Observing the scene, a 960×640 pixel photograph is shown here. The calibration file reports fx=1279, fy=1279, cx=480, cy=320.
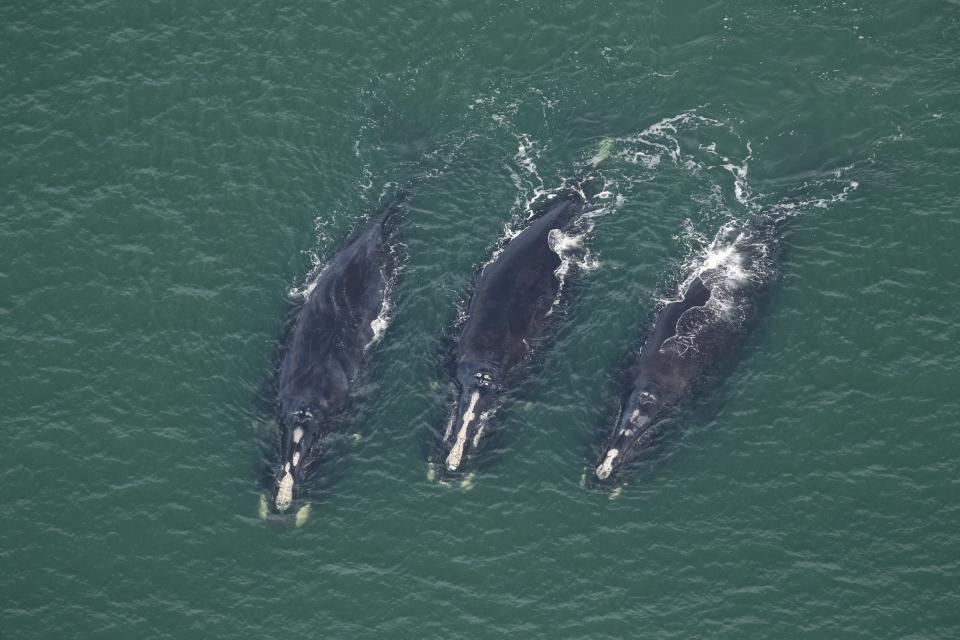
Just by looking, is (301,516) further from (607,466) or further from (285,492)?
(607,466)

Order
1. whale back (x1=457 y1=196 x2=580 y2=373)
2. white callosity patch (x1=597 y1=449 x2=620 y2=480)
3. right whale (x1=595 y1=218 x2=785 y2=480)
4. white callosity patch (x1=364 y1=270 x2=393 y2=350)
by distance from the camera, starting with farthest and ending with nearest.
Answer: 1. white callosity patch (x1=364 y1=270 x2=393 y2=350)
2. whale back (x1=457 y1=196 x2=580 y2=373)
3. right whale (x1=595 y1=218 x2=785 y2=480)
4. white callosity patch (x1=597 y1=449 x2=620 y2=480)

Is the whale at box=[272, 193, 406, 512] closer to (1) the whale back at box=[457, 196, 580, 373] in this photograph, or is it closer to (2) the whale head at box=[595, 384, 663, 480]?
(1) the whale back at box=[457, 196, 580, 373]

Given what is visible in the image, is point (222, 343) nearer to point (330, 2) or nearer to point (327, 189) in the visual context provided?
point (327, 189)

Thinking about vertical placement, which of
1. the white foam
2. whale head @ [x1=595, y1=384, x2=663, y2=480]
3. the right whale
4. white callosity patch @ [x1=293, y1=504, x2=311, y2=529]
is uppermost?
the right whale

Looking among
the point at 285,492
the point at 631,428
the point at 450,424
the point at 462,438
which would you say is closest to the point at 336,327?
the point at 450,424

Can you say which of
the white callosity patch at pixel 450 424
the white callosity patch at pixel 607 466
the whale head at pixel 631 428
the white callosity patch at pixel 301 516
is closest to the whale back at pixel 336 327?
the white callosity patch at pixel 301 516

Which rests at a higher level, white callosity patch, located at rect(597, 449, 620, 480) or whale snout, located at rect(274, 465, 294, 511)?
white callosity patch, located at rect(597, 449, 620, 480)

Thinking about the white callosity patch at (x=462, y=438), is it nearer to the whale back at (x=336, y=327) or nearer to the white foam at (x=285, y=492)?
the whale back at (x=336, y=327)

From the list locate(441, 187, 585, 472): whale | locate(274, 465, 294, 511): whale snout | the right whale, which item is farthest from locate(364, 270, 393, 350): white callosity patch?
the right whale
